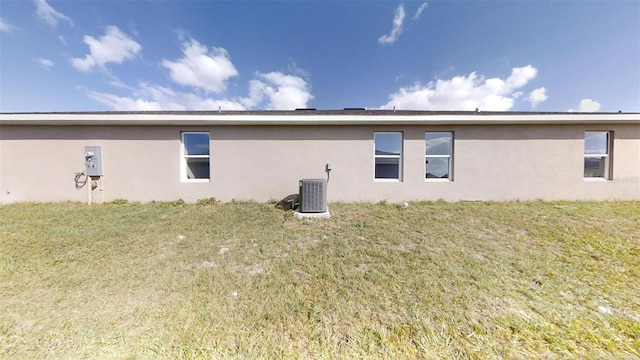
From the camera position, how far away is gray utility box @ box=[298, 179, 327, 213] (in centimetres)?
495

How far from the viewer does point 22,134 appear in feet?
19.4

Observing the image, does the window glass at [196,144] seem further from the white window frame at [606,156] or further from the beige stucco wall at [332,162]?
the white window frame at [606,156]

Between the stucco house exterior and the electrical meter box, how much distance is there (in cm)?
3

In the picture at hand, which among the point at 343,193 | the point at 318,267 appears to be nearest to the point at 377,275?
the point at 318,267

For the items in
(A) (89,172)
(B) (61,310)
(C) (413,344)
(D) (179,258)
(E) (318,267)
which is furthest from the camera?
(A) (89,172)

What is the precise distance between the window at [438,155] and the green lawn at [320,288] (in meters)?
1.95

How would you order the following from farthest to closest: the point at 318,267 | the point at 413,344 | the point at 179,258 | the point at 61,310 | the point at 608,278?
the point at 179,258 → the point at 318,267 → the point at 608,278 → the point at 61,310 → the point at 413,344

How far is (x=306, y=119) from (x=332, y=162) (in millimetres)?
1395

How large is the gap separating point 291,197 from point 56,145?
22.3ft

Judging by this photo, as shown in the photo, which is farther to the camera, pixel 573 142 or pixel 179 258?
pixel 573 142

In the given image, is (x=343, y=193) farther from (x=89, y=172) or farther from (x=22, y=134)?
(x=22, y=134)

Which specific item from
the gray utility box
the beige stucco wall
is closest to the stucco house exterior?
the beige stucco wall

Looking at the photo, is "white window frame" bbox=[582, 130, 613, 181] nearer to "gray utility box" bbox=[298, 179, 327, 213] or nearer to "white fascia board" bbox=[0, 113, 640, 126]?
"white fascia board" bbox=[0, 113, 640, 126]

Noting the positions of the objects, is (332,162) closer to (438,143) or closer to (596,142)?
(438,143)
